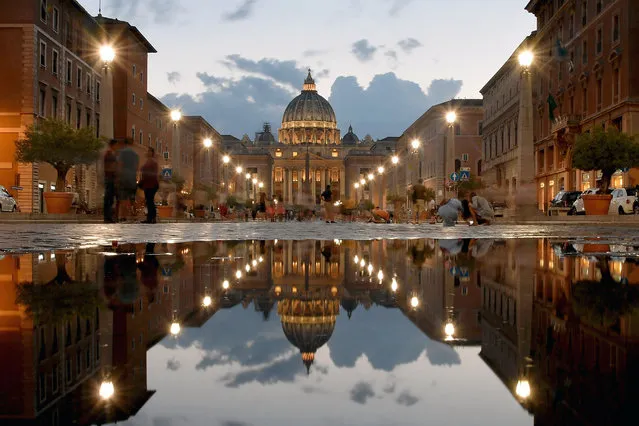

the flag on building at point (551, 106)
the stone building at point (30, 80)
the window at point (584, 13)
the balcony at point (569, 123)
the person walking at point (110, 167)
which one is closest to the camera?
the person walking at point (110, 167)

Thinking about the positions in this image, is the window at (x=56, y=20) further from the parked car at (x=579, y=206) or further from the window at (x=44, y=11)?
the parked car at (x=579, y=206)

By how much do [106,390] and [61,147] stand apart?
113 feet

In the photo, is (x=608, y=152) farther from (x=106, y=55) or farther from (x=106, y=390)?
(x=106, y=390)

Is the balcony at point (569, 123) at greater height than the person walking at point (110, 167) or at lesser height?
greater

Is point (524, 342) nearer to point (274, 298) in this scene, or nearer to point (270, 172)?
point (274, 298)

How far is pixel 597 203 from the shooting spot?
1003 inches

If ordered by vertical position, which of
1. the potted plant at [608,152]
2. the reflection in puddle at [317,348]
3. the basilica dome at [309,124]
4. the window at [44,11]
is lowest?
the reflection in puddle at [317,348]

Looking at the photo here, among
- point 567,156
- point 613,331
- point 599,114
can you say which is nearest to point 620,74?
point 599,114

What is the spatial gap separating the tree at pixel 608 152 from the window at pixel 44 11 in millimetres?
29978

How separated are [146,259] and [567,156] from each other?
1674 inches

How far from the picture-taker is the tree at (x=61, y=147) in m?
33.6

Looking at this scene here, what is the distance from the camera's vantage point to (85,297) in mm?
3596

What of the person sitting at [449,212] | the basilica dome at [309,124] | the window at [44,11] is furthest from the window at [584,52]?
the basilica dome at [309,124]

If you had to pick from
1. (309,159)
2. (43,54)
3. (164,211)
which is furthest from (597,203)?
(309,159)
